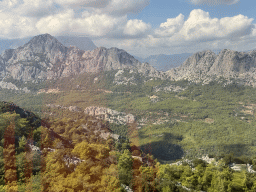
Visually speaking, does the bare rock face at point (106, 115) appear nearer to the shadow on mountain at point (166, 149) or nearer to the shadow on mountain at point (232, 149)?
the shadow on mountain at point (166, 149)

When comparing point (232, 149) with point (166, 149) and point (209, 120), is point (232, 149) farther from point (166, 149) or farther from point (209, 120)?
point (209, 120)

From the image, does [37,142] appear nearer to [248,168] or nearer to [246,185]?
[246,185]

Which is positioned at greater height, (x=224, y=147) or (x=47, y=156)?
(x=47, y=156)

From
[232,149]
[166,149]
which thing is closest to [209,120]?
[232,149]

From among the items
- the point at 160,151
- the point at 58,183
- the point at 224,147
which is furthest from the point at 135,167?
the point at 224,147

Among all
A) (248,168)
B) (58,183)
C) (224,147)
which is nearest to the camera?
(58,183)

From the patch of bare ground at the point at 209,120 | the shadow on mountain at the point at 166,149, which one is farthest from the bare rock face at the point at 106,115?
the patch of bare ground at the point at 209,120

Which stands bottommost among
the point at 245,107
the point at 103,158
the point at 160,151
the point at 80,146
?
the point at 160,151

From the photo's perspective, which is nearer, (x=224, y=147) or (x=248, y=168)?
(x=248, y=168)
